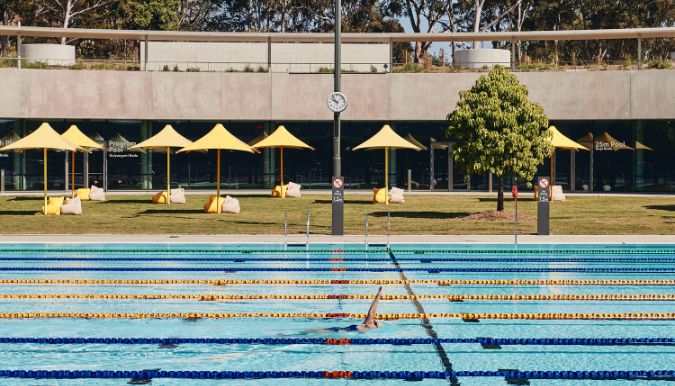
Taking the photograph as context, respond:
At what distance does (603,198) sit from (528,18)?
3881 cm

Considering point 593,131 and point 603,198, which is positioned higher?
point 593,131

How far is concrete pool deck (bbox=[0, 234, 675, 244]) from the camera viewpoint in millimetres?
21875

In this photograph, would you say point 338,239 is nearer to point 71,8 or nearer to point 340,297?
point 340,297

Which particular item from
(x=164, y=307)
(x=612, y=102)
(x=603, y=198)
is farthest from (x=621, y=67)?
(x=164, y=307)

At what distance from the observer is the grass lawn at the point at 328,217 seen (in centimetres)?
2522

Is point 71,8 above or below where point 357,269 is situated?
above

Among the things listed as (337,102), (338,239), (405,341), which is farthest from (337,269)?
(337,102)

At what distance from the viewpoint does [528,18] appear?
250 feet

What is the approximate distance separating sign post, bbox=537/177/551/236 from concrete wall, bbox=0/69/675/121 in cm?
2231

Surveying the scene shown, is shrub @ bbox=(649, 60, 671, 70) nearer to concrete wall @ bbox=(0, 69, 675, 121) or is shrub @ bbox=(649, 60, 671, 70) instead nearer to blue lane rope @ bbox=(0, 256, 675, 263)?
concrete wall @ bbox=(0, 69, 675, 121)

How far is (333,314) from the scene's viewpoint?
13.0 meters

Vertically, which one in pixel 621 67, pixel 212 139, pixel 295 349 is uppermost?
pixel 621 67

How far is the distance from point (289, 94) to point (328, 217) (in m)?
16.9

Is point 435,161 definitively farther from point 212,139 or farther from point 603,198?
point 212,139
